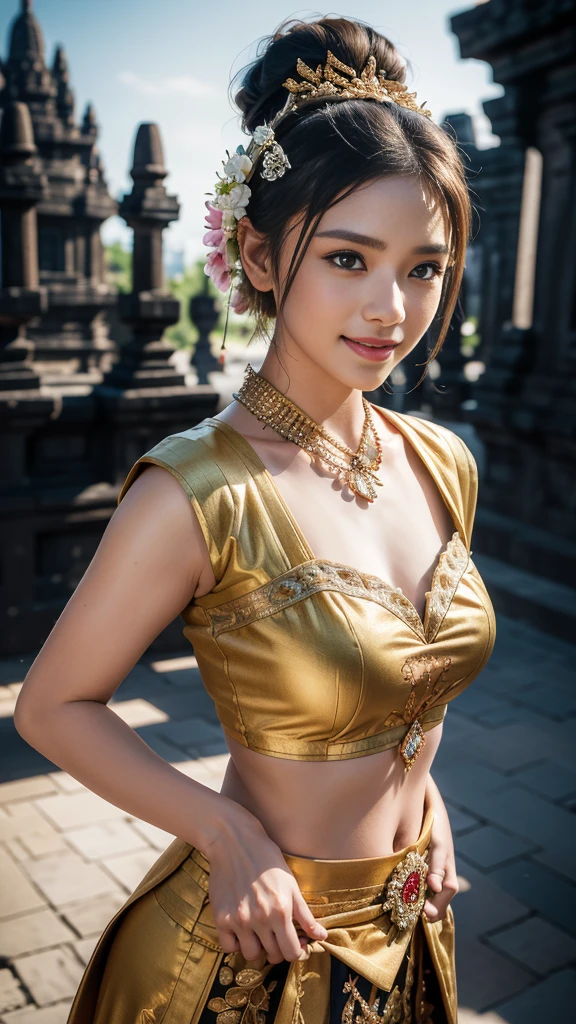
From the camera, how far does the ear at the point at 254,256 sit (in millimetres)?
1593

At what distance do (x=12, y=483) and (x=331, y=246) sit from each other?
4240 millimetres

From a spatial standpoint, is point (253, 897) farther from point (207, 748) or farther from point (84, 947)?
point (207, 748)

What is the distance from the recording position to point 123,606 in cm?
131

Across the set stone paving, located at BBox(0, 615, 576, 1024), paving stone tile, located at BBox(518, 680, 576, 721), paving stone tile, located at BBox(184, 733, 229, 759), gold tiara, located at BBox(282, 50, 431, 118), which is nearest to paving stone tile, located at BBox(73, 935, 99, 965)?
stone paving, located at BBox(0, 615, 576, 1024)

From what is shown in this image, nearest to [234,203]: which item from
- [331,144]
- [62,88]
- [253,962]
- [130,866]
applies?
[331,144]

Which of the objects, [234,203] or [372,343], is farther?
[234,203]

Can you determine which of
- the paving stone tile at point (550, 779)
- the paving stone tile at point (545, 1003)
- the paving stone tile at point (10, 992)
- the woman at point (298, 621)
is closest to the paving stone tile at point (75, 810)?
the paving stone tile at point (10, 992)

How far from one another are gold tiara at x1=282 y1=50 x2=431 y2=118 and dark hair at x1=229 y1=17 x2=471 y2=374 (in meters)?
0.02

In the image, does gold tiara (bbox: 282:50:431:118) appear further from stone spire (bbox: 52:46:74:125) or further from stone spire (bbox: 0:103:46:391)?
stone spire (bbox: 52:46:74:125)

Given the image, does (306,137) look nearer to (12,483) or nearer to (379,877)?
(379,877)

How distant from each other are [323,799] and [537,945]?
7.04ft

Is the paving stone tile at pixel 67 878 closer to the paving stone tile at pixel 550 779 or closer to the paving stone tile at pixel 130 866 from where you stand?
the paving stone tile at pixel 130 866

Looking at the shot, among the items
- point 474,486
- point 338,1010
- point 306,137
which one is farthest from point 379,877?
point 306,137

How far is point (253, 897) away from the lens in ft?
4.20
